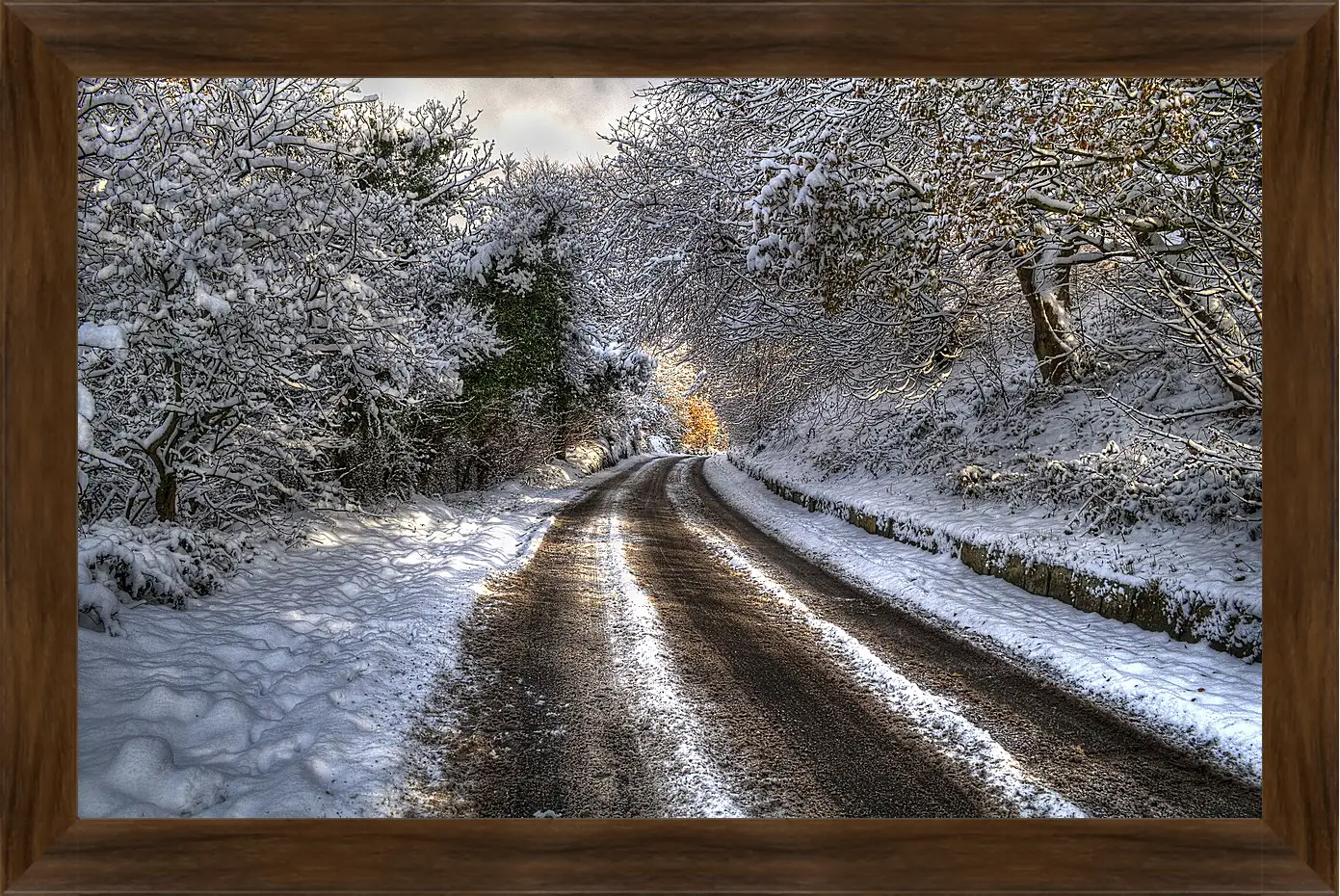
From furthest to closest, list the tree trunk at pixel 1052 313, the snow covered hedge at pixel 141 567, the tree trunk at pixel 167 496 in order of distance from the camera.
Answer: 1. the tree trunk at pixel 1052 313
2. the tree trunk at pixel 167 496
3. the snow covered hedge at pixel 141 567

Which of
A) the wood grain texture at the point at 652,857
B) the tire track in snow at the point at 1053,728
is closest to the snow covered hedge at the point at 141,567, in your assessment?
the wood grain texture at the point at 652,857

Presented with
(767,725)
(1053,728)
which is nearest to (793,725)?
(767,725)

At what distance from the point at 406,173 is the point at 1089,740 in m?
13.0

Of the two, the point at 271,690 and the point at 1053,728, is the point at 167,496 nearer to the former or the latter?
the point at 271,690

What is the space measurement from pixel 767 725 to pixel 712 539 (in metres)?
7.12

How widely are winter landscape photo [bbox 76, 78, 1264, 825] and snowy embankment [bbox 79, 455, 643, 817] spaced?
30mm

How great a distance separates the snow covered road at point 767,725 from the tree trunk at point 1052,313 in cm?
476

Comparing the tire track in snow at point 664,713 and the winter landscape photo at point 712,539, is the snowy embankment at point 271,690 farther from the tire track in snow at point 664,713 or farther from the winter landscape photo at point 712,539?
the tire track in snow at point 664,713
